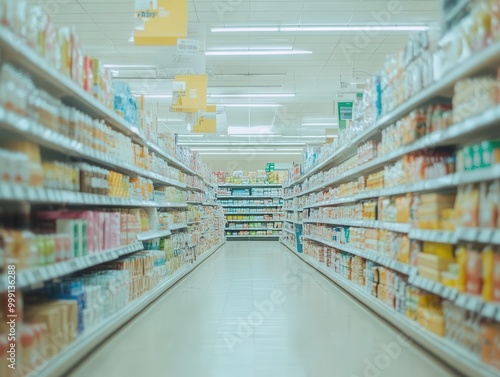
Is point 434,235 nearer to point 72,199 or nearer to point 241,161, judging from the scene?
point 72,199

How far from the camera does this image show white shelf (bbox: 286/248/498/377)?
2.34 m

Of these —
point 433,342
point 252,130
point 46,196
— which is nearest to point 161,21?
point 46,196

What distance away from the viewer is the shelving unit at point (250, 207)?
17.4m

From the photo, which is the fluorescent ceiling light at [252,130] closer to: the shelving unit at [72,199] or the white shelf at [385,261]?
the shelving unit at [72,199]

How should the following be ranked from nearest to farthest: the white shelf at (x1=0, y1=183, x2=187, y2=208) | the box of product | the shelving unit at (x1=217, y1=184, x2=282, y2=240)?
the white shelf at (x1=0, y1=183, x2=187, y2=208), the box of product, the shelving unit at (x1=217, y1=184, x2=282, y2=240)

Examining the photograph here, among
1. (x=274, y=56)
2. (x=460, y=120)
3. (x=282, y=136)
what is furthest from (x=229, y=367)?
(x=282, y=136)

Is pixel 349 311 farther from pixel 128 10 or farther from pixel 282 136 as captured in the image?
pixel 282 136

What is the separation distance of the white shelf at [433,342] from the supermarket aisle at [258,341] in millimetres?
109

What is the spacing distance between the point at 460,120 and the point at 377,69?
30.4 ft

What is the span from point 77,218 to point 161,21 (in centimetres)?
303

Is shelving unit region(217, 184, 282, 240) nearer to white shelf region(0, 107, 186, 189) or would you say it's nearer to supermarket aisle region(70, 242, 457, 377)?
supermarket aisle region(70, 242, 457, 377)

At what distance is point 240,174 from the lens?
59.5ft

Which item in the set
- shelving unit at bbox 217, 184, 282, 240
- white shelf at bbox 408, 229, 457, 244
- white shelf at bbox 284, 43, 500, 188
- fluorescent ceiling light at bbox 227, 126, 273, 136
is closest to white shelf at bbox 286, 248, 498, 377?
white shelf at bbox 408, 229, 457, 244

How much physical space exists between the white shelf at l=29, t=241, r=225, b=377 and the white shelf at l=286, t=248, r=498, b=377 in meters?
2.39
